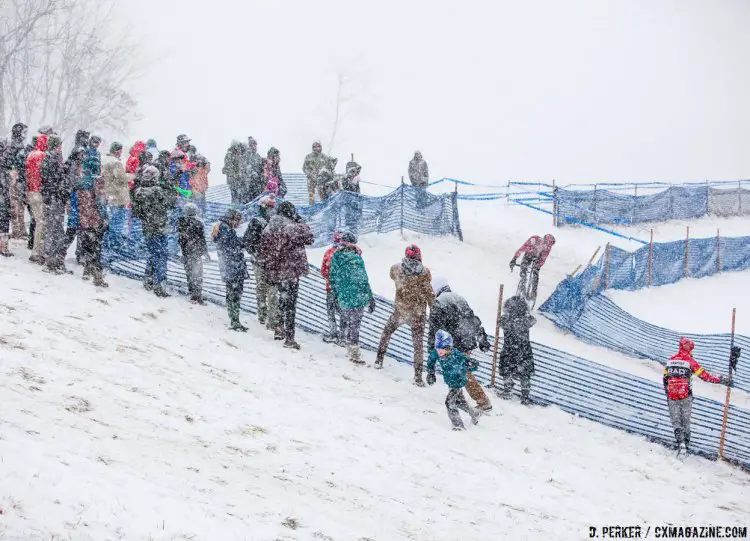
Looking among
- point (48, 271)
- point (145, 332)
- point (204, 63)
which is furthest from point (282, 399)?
point (204, 63)

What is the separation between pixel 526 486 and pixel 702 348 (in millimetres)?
8678

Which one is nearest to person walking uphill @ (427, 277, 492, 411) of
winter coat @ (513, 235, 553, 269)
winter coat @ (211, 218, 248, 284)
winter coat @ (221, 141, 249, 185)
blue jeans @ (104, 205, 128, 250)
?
winter coat @ (211, 218, 248, 284)

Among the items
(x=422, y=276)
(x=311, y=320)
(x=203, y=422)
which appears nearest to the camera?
(x=203, y=422)

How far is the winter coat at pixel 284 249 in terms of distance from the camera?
10258 mm

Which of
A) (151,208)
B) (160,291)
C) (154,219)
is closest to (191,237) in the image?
(154,219)

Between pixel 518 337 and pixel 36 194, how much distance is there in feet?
23.5

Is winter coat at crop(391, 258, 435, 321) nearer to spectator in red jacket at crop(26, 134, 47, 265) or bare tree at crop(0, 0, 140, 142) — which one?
spectator in red jacket at crop(26, 134, 47, 265)

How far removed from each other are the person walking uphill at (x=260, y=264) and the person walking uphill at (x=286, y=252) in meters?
0.22

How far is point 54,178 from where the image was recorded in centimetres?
1046

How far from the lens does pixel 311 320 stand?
12.0m

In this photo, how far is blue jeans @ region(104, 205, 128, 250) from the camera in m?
12.1

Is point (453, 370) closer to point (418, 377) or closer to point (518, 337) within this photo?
point (418, 377)

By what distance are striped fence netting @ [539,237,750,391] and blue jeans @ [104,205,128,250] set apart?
9166mm

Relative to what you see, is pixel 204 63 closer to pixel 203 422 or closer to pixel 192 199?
pixel 192 199
